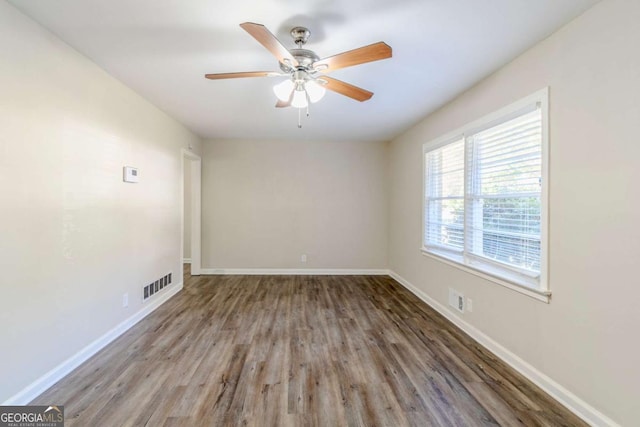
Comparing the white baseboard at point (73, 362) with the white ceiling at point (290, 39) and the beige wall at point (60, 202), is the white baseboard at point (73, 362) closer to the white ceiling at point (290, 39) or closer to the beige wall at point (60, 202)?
the beige wall at point (60, 202)

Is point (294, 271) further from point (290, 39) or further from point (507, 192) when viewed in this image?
point (290, 39)

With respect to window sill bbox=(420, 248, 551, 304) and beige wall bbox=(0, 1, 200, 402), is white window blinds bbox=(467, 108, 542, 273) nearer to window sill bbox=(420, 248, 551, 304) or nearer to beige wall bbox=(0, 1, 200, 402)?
window sill bbox=(420, 248, 551, 304)

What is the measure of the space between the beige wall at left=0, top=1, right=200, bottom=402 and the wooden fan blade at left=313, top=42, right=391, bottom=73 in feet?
6.20

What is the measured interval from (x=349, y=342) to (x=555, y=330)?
160 cm

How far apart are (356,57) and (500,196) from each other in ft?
5.71

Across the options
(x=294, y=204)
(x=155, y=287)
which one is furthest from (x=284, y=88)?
(x=294, y=204)

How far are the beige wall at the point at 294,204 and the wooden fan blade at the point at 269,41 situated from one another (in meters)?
3.45

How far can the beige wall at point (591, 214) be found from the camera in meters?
1.49

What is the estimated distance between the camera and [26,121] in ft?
5.97

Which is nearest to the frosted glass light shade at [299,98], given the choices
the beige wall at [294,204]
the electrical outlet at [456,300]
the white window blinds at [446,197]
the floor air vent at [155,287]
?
the white window blinds at [446,197]

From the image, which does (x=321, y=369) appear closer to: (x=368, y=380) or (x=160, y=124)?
(x=368, y=380)

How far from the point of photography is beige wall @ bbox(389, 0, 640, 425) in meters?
1.49

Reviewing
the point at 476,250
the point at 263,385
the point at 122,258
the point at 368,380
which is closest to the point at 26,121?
the point at 122,258

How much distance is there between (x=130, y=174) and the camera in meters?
2.97
